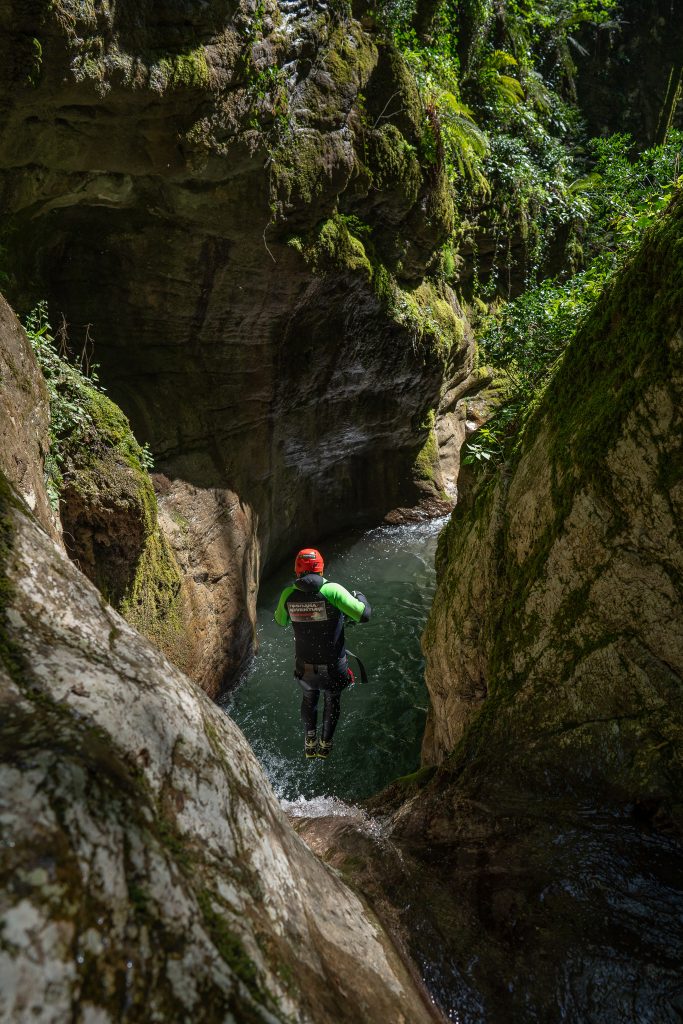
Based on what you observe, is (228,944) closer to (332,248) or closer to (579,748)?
(579,748)

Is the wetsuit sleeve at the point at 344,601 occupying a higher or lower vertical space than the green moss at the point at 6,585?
lower

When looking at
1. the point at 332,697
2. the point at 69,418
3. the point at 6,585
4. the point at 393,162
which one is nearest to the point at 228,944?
the point at 6,585

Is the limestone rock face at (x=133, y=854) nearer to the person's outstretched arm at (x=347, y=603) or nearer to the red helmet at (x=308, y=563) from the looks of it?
the person's outstretched arm at (x=347, y=603)

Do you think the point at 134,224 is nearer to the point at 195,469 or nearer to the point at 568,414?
the point at 195,469

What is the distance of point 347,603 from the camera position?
17.7 feet

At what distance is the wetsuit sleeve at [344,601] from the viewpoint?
17.7 feet

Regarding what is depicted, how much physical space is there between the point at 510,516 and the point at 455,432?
11433 mm

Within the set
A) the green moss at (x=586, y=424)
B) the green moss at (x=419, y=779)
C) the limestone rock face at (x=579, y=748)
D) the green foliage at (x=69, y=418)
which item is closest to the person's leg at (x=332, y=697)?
the green moss at (x=419, y=779)

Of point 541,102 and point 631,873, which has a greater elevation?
point 541,102

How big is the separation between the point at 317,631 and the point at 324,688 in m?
0.73

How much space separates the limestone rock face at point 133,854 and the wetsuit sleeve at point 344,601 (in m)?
3.25

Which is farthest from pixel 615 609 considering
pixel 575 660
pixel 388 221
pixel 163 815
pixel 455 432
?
pixel 455 432

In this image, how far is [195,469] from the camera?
24.4ft

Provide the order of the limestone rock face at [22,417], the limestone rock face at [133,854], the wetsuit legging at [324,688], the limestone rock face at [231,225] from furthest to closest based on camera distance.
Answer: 1. the wetsuit legging at [324,688]
2. the limestone rock face at [231,225]
3. the limestone rock face at [22,417]
4. the limestone rock face at [133,854]
